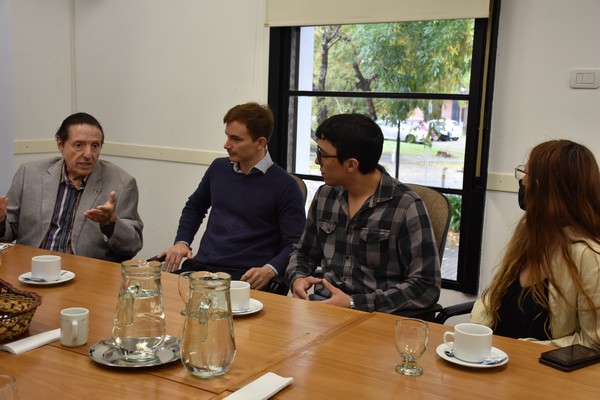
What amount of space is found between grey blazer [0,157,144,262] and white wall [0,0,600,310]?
1.31 meters

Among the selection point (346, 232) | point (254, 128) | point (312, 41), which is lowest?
point (346, 232)

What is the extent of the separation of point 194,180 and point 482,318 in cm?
271

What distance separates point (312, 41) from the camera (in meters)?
4.05

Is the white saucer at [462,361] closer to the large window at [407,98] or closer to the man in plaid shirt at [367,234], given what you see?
the man in plaid shirt at [367,234]

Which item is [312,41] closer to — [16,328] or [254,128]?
[254,128]

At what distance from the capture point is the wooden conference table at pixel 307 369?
4.65ft

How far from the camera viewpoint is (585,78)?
3.12 metres

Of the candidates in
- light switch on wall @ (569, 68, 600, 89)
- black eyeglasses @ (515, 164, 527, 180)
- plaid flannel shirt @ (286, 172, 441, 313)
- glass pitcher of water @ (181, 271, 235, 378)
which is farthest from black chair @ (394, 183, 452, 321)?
glass pitcher of water @ (181, 271, 235, 378)

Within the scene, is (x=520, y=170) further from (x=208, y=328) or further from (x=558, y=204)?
(x=208, y=328)

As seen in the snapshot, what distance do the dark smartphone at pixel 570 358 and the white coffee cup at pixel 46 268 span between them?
1496 millimetres

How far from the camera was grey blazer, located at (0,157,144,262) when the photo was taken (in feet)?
9.68

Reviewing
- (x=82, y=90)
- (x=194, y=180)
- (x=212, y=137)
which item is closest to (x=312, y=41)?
(x=212, y=137)

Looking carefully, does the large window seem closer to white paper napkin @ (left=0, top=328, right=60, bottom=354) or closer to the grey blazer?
the grey blazer

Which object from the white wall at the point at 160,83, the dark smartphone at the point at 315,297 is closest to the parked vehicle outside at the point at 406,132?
the white wall at the point at 160,83
